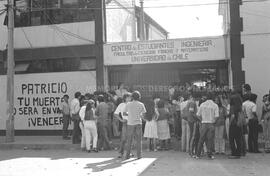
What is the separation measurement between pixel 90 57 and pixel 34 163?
695 centimetres

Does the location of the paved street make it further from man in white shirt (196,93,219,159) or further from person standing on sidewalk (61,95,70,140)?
person standing on sidewalk (61,95,70,140)

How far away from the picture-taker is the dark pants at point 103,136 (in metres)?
14.5

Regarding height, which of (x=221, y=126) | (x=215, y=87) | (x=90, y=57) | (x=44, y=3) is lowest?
(x=221, y=126)

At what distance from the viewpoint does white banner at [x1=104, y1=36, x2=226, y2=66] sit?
1688cm

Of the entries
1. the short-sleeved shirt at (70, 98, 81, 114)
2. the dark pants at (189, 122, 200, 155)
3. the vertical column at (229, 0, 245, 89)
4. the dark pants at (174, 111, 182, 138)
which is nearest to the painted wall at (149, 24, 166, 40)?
the vertical column at (229, 0, 245, 89)

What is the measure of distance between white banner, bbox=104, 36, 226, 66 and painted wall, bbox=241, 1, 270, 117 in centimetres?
97

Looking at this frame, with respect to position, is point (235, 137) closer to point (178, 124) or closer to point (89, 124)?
point (178, 124)

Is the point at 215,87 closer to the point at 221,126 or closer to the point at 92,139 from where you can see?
the point at 221,126

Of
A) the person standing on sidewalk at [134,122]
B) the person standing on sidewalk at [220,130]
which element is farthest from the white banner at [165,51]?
the person standing on sidewalk at [134,122]

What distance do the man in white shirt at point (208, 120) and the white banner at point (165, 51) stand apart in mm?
4786

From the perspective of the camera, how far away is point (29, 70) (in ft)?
62.7

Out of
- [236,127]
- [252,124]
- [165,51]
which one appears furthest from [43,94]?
[236,127]

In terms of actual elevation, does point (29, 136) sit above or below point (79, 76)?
below

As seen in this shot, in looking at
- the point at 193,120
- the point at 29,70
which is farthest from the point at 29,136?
the point at 193,120
